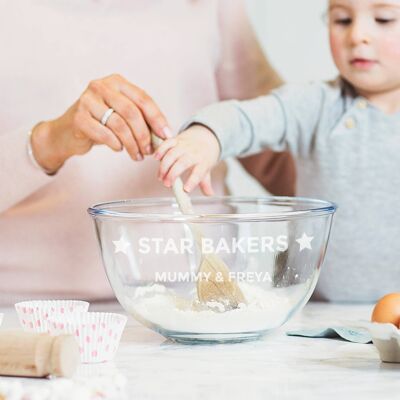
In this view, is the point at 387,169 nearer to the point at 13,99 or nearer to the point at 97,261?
the point at 97,261

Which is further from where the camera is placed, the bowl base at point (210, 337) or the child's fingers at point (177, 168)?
the child's fingers at point (177, 168)

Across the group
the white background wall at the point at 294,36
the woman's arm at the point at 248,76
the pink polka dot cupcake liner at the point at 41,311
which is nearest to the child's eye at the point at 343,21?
the woman's arm at the point at 248,76

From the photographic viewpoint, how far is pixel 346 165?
4.45ft

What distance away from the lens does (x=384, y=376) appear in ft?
2.76

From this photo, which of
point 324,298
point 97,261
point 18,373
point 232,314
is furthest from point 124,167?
point 18,373

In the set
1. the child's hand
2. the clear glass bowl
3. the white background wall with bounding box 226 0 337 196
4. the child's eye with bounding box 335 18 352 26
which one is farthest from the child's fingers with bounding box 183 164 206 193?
the white background wall with bounding box 226 0 337 196

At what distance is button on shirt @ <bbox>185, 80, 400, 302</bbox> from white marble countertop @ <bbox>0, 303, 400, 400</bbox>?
343 mm

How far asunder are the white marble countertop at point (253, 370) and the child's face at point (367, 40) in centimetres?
47

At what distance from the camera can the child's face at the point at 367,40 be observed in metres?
1.31

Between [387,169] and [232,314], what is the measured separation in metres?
0.48

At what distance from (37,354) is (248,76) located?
2.85 ft

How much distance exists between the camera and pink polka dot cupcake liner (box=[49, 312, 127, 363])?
2.90ft

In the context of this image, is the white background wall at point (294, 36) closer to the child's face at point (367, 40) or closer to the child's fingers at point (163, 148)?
the child's face at point (367, 40)

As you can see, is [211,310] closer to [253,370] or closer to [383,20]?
[253,370]
